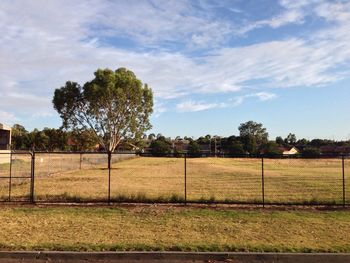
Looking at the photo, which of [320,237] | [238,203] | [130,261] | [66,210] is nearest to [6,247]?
[130,261]

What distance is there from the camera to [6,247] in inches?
347

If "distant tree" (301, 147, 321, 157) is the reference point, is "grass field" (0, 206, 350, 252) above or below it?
below

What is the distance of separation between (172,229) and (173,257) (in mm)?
2540

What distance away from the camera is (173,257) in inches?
330

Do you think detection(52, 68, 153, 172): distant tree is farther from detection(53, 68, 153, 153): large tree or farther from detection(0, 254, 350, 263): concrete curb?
detection(0, 254, 350, 263): concrete curb

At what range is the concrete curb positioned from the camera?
8.27 m

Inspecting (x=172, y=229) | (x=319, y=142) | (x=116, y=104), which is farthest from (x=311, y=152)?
(x=319, y=142)

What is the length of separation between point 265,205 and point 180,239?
6.39 m

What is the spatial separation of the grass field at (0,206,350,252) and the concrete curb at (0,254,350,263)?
0.34 m

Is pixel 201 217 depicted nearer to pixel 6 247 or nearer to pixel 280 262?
pixel 280 262

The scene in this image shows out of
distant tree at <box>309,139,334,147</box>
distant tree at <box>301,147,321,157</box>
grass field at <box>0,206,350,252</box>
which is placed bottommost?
grass field at <box>0,206,350,252</box>

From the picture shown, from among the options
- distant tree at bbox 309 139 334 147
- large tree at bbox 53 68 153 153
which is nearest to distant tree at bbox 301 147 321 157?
large tree at bbox 53 68 153 153

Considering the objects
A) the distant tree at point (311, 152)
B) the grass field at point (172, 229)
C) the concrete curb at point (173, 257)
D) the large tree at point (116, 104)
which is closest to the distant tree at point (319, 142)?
the distant tree at point (311, 152)

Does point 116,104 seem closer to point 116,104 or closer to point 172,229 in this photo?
point 116,104
